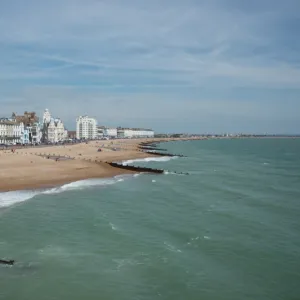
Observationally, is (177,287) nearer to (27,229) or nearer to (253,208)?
(27,229)

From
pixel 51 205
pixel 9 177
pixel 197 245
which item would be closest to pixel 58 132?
pixel 9 177

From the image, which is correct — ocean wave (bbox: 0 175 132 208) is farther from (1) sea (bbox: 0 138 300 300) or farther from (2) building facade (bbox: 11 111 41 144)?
(2) building facade (bbox: 11 111 41 144)

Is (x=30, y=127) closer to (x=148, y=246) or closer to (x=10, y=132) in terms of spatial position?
(x=10, y=132)

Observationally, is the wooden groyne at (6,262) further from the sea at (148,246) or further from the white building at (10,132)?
the white building at (10,132)

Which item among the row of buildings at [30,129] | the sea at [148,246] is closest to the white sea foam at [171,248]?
the sea at [148,246]

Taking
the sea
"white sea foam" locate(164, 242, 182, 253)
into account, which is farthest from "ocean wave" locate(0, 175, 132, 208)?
"white sea foam" locate(164, 242, 182, 253)

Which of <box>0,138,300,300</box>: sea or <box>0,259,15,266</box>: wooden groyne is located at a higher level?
<box>0,259,15,266</box>: wooden groyne
